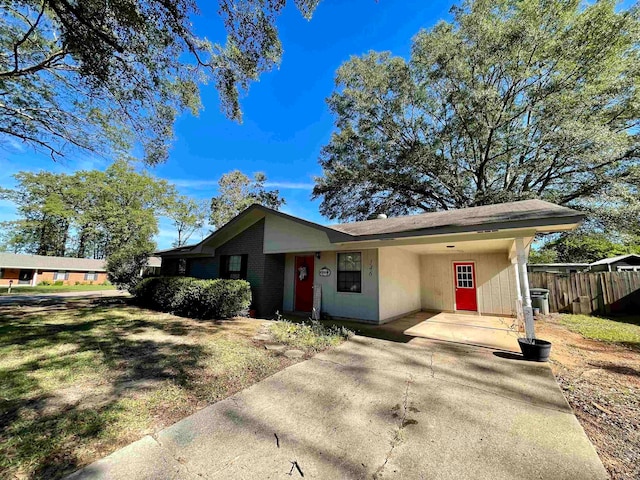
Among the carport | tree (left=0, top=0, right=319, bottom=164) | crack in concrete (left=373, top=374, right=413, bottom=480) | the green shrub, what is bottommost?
Result: crack in concrete (left=373, top=374, right=413, bottom=480)

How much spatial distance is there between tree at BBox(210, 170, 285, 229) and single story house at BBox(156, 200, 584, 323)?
1602cm

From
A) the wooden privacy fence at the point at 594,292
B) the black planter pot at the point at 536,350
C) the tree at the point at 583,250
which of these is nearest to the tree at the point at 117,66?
the black planter pot at the point at 536,350

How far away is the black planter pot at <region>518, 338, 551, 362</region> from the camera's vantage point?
4.77 meters

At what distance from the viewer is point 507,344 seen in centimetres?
591

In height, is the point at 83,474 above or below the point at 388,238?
below

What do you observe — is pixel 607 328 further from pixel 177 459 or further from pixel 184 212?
pixel 184 212

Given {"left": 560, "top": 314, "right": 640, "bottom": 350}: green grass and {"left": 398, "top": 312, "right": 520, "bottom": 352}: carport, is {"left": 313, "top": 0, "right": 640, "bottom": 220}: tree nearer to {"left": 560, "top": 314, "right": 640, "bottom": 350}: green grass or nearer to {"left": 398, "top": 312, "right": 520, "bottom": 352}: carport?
{"left": 560, "top": 314, "right": 640, "bottom": 350}: green grass

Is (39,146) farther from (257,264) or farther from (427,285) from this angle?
(427,285)

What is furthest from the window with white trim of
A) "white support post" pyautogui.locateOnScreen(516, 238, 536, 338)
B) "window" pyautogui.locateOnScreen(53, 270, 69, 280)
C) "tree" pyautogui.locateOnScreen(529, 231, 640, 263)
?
"tree" pyautogui.locateOnScreen(529, 231, 640, 263)

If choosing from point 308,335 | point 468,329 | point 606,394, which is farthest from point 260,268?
point 606,394

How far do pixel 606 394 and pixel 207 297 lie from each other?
906 centimetres

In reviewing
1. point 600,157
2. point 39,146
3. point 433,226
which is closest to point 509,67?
point 600,157

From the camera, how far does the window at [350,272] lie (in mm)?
8523

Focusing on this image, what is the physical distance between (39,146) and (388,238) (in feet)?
38.6
